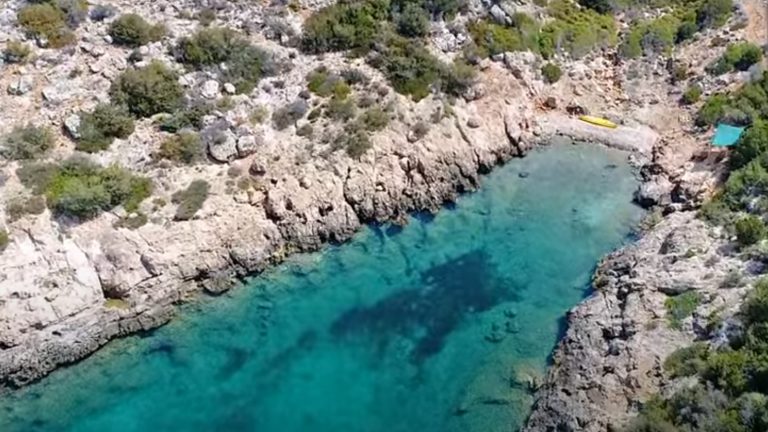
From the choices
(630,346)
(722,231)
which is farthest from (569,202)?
(630,346)

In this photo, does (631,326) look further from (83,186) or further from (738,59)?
(83,186)

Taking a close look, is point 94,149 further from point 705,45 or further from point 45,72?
point 705,45

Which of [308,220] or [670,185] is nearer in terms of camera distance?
[308,220]

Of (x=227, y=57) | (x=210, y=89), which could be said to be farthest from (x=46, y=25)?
(x=227, y=57)

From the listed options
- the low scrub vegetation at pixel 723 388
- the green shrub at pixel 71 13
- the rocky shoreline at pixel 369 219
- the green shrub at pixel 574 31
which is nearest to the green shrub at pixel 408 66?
the rocky shoreline at pixel 369 219

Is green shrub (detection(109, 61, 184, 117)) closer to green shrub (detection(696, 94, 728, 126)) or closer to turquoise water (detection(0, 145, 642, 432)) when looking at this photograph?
turquoise water (detection(0, 145, 642, 432))

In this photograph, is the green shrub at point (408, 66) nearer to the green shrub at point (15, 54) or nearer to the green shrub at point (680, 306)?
the green shrub at point (680, 306)
